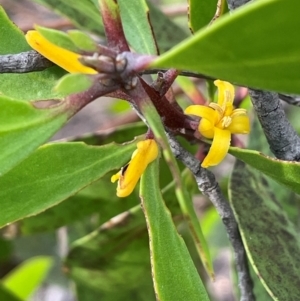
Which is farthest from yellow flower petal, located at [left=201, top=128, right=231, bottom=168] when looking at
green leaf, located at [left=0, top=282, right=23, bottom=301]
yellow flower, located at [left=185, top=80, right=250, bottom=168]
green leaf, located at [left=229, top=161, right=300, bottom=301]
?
green leaf, located at [left=0, top=282, right=23, bottom=301]

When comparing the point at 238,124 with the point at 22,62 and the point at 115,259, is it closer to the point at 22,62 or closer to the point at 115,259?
the point at 22,62

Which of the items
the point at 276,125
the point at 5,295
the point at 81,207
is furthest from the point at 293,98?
the point at 5,295

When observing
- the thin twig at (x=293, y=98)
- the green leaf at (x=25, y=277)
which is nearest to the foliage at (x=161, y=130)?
the thin twig at (x=293, y=98)

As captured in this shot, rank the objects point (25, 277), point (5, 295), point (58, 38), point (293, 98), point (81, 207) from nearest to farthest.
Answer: point (58, 38) < point (293, 98) < point (81, 207) < point (5, 295) < point (25, 277)

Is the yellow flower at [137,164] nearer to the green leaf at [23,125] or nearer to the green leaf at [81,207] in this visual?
the green leaf at [23,125]

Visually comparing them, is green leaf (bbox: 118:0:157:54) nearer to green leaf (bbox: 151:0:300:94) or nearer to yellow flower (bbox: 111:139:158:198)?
yellow flower (bbox: 111:139:158:198)

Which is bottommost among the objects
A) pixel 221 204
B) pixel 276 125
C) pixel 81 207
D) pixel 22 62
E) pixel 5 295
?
pixel 5 295
